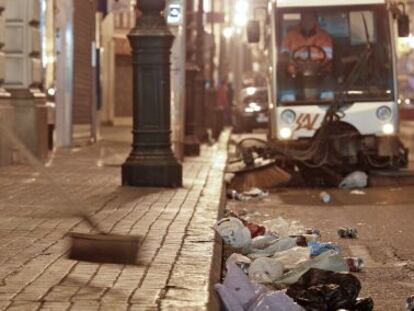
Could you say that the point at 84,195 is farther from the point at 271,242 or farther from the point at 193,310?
the point at 193,310

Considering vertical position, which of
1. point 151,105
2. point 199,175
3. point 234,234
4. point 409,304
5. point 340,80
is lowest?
point 409,304

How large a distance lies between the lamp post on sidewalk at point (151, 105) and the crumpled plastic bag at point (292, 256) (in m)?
4.72

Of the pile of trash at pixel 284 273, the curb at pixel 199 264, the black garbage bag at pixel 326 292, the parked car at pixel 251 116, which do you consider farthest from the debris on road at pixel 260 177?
the parked car at pixel 251 116

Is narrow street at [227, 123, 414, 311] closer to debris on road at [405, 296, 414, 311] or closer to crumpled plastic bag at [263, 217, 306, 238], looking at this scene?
debris on road at [405, 296, 414, 311]

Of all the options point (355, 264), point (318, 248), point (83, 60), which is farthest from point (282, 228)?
point (83, 60)

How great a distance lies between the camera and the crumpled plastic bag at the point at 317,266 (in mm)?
6777

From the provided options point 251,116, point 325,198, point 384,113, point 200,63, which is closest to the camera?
point 325,198

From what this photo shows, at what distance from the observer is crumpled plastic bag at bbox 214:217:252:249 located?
8.27m

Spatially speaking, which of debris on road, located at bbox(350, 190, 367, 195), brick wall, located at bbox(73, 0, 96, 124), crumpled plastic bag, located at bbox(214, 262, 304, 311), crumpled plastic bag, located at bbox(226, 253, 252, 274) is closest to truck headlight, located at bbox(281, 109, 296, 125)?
debris on road, located at bbox(350, 190, 367, 195)

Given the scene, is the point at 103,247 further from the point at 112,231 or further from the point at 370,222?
the point at 370,222

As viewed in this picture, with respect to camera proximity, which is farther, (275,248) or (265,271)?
(275,248)

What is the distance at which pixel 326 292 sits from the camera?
20.2 feet

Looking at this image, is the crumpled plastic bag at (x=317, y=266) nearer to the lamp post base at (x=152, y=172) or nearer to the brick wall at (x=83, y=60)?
the lamp post base at (x=152, y=172)

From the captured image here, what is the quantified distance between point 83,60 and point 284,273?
16.8 metres
